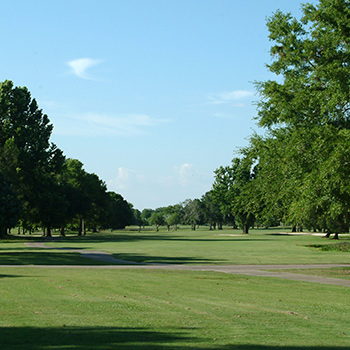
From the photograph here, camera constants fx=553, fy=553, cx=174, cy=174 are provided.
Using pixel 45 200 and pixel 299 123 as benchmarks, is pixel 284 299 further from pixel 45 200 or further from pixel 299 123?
pixel 45 200

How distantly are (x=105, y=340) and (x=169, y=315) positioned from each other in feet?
11.1

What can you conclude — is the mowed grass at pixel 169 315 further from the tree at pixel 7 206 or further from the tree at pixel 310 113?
the tree at pixel 7 206

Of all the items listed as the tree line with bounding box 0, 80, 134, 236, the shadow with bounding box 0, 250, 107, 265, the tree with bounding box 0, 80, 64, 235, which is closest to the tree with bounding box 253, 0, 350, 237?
the shadow with bounding box 0, 250, 107, 265

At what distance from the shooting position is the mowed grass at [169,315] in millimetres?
9781

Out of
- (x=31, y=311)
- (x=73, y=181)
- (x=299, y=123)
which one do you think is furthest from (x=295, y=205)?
(x=73, y=181)

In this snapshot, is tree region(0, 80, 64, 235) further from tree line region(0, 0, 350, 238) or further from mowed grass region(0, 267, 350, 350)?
mowed grass region(0, 267, 350, 350)

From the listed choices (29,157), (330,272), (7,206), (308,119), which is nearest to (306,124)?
(308,119)

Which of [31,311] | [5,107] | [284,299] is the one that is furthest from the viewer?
[5,107]

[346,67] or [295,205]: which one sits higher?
[346,67]

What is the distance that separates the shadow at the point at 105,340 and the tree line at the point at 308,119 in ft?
53.6

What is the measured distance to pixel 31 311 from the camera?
1305cm

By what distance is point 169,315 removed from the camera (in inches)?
509

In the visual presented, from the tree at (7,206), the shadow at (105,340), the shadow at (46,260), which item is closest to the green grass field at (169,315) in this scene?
the shadow at (105,340)

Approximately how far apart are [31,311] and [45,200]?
79355mm
